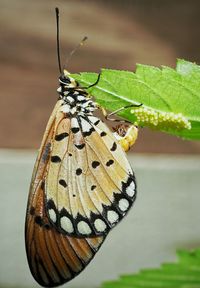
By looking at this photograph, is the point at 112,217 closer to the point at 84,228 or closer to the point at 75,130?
the point at 84,228

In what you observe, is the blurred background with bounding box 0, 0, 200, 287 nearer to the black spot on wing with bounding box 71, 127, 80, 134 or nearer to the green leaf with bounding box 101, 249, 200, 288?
the black spot on wing with bounding box 71, 127, 80, 134

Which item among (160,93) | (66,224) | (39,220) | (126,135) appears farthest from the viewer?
(39,220)

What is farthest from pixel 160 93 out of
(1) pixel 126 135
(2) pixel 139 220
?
(2) pixel 139 220

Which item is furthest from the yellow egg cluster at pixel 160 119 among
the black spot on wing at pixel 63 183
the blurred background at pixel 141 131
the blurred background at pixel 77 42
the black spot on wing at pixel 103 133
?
the blurred background at pixel 77 42

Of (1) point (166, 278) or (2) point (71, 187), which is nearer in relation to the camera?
(1) point (166, 278)

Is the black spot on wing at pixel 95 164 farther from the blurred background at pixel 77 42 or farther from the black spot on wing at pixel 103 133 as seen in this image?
the blurred background at pixel 77 42

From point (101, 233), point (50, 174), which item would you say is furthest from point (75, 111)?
point (101, 233)

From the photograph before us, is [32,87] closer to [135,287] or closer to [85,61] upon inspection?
[85,61]

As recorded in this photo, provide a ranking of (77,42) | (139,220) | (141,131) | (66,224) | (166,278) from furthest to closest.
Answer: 1. (77,42)
2. (139,220)
3. (141,131)
4. (66,224)
5. (166,278)
